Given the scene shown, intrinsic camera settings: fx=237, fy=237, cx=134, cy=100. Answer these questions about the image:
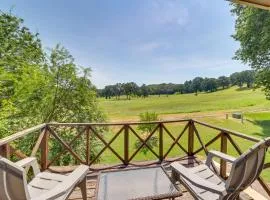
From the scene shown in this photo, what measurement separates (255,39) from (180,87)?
82.1ft

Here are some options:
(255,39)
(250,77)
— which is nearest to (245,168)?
(255,39)

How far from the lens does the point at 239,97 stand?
41438mm

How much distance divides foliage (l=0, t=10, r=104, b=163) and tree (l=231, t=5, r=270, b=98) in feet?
24.3

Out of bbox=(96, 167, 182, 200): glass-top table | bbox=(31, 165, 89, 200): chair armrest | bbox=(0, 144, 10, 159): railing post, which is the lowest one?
bbox=(96, 167, 182, 200): glass-top table

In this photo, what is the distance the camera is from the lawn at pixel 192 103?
1292 inches

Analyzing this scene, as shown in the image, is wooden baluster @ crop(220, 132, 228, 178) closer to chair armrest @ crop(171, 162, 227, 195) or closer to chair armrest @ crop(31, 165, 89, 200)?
chair armrest @ crop(171, 162, 227, 195)

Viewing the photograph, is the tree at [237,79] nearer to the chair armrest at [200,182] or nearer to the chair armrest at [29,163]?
the chair armrest at [200,182]

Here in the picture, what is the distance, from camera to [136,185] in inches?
105

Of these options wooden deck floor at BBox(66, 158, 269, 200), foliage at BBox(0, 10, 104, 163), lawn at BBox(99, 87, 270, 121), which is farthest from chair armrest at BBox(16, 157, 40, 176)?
lawn at BBox(99, 87, 270, 121)

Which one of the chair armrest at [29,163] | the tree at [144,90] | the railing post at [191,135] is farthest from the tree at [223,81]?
the chair armrest at [29,163]

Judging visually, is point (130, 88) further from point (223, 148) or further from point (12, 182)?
point (12, 182)

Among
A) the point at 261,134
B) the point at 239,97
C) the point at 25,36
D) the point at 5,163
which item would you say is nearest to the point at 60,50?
the point at 25,36

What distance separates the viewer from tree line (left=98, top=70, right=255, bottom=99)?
2714 cm

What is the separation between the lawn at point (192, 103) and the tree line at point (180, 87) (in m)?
1.47
